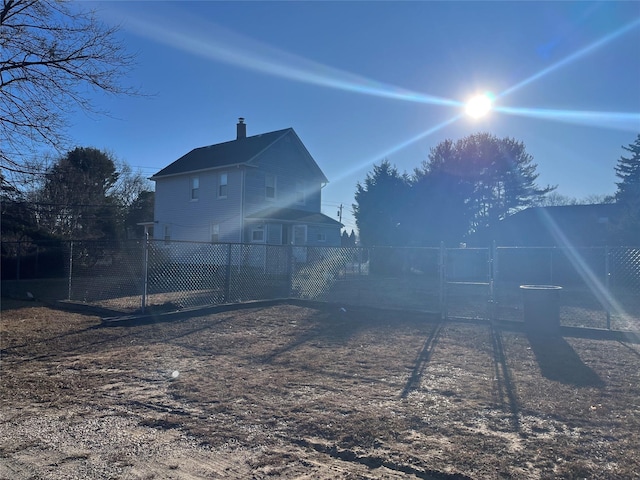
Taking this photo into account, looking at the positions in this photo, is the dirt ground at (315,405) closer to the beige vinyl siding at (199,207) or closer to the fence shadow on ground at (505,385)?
the fence shadow on ground at (505,385)

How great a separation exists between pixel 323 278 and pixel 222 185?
429 inches

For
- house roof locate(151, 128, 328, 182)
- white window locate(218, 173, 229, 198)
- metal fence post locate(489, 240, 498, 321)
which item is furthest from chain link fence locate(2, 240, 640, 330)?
house roof locate(151, 128, 328, 182)

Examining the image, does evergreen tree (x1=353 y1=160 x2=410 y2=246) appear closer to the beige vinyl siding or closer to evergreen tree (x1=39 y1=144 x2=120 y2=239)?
the beige vinyl siding

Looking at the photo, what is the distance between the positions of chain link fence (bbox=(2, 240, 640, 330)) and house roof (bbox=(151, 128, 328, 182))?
4444 millimetres

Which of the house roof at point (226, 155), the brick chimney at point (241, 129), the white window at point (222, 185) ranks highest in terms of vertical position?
the brick chimney at point (241, 129)

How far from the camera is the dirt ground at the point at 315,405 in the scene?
3320 mm

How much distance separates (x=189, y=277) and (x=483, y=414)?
34.5 ft

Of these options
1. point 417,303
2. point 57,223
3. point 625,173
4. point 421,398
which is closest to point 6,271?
point 57,223

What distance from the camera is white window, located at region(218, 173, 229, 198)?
925 inches

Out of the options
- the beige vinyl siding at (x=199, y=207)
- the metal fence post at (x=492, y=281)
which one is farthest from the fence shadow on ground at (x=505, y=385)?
the beige vinyl siding at (x=199, y=207)

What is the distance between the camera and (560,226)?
88.9 feet

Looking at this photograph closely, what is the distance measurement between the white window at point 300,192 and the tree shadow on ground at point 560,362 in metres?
19.2

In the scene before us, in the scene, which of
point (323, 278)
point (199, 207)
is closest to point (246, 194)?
point (199, 207)

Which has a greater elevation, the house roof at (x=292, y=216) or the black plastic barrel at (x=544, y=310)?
the house roof at (x=292, y=216)
